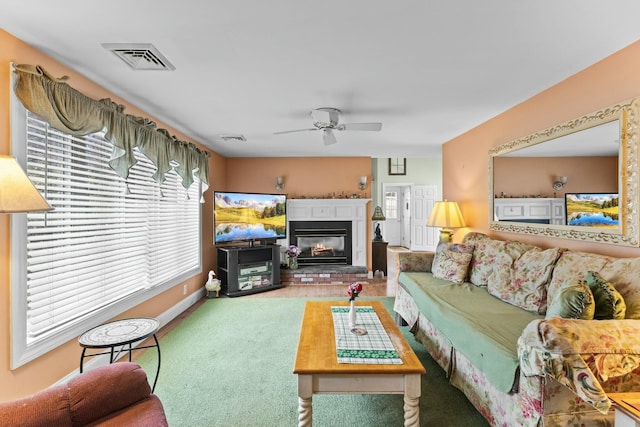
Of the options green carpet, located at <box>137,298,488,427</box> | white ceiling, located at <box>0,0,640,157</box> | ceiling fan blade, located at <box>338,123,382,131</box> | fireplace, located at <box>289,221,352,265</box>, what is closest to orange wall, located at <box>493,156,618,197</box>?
white ceiling, located at <box>0,0,640,157</box>

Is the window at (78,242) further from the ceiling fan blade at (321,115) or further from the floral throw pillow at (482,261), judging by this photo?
the floral throw pillow at (482,261)

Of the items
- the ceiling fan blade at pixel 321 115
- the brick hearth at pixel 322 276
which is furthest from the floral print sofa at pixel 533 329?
the brick hearth at pixel 322 276

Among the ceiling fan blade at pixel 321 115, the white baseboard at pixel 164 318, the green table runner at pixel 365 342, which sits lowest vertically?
the white baseboard at pixel 164 318

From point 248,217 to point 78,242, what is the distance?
2758 mm

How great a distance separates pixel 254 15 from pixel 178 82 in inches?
44.8

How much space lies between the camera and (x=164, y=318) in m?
3.42

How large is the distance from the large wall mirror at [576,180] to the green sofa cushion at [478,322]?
0.76m

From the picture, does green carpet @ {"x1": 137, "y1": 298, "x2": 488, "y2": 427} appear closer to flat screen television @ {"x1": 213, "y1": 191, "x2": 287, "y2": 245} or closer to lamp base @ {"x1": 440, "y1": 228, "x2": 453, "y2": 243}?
lamp base @ {"x1": 440, "y1": 228, "x2": 453, "y2": 243}

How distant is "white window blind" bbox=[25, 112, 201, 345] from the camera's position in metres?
1.91

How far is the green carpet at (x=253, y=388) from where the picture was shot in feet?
6.07

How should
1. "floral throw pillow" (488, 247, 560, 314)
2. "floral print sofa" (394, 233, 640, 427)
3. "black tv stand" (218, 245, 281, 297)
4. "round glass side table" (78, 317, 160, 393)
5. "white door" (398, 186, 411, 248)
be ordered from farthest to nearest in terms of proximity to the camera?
1. "white door" (398, 186, 411, 248)
2. "black tv stand" (218, 245, 281, 297)
3. "floral throw pillow" (488, 247, 560, 314)
4. "round glass side table" (78, 317, 160, 393)
5. "floral print sofa" (394, 233, 640, 427)

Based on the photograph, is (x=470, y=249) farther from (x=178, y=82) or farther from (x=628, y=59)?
(x=178, y=82)

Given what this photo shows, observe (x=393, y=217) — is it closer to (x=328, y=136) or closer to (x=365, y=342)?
(x=328, y=136)

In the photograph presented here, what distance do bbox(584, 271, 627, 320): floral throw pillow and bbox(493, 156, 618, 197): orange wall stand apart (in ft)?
2.72
